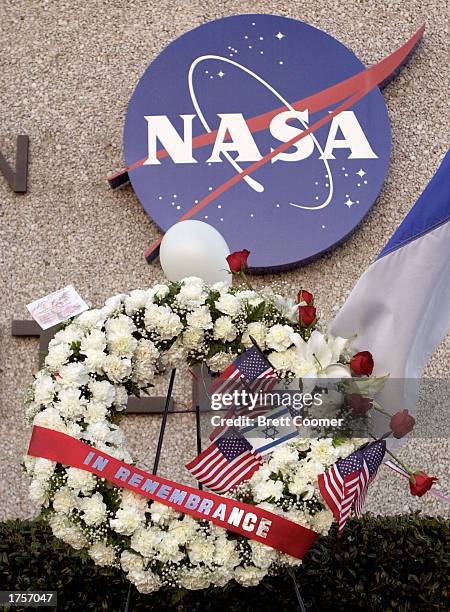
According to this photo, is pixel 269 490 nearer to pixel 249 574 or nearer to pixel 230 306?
pixel 249 574

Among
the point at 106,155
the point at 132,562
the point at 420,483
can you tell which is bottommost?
the point at 106,155

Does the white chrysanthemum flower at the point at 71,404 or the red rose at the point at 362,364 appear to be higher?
the red rose at the point at 362,364

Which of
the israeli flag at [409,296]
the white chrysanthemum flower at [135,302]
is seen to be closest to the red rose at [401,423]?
the israeli flag at [409,296]

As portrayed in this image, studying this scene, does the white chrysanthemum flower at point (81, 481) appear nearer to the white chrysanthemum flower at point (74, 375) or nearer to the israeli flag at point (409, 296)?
the white chrysanthemum flower at point (74, 375)

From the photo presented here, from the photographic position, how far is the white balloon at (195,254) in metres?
3.23

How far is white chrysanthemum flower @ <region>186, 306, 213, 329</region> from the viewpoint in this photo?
2.71m

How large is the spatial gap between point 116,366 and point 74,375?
0.44 ft

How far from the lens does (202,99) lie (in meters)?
4.64

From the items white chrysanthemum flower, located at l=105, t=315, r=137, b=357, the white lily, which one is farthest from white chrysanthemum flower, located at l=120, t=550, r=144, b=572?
the white lily

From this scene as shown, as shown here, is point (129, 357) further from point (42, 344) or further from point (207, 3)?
point (207, 3)

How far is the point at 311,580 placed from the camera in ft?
10.5

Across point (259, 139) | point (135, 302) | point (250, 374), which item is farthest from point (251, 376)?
Result: point (259, 139)

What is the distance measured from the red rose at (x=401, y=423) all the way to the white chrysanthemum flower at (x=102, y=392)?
87cm

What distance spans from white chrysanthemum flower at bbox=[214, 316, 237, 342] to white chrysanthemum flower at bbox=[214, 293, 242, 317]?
0.08 ft
